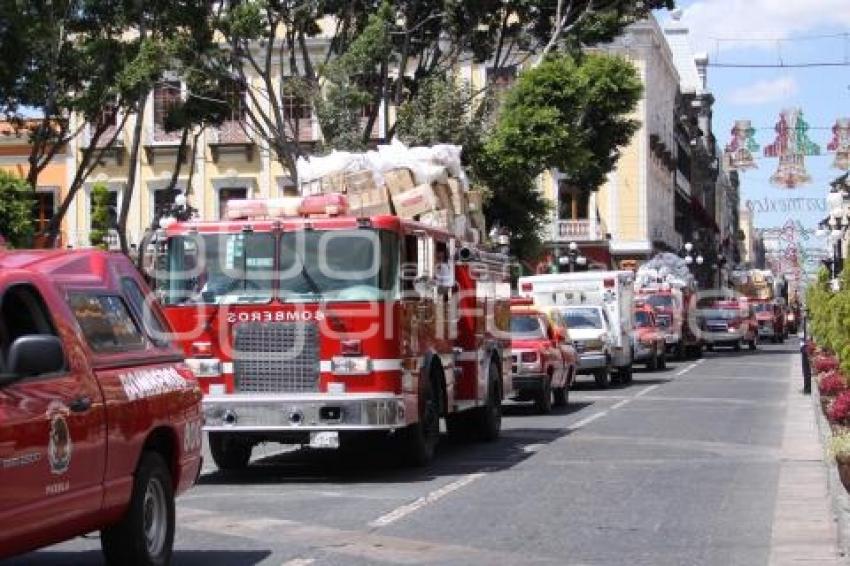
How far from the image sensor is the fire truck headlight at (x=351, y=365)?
14781 mm

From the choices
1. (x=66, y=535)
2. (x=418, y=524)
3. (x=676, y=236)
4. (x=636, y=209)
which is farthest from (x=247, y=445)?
(x=676, y=236)

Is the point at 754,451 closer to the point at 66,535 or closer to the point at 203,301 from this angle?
the point at 203,301

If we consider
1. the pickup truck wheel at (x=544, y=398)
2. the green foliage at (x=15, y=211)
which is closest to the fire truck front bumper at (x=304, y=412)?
the pickup truck wheel at (x=544, y=398)

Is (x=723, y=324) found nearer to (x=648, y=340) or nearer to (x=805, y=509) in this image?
(x=648, y=340)

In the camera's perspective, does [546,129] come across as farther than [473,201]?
Yes

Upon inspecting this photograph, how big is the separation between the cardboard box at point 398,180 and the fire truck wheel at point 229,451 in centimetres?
326

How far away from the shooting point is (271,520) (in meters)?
12.4

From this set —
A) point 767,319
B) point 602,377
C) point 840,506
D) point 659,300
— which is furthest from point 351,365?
point 767,319

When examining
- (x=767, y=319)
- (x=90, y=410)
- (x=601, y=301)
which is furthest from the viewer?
(x=767, y=319)

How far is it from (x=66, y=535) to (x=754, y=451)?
11749mm

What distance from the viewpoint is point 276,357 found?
49.2 ft

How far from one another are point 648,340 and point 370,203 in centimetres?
2770

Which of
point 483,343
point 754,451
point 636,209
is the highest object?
point 636,209

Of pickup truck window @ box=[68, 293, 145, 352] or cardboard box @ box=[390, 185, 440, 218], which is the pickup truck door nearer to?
pickup truck window @ box=[68, 293, 145, 352]
